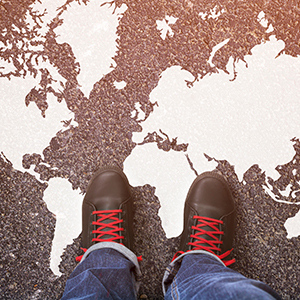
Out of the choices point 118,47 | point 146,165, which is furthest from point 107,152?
point 118,47

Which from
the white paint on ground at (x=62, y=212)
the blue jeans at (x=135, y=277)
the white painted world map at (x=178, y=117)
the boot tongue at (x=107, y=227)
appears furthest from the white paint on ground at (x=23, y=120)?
the blue jeans at (x=135, y=277)

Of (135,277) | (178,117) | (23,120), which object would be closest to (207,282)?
(135,277)

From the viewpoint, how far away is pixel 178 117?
81 cm

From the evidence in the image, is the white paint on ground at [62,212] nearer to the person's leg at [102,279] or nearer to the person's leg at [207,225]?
the person's leg at [102,279]

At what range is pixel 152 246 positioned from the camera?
2.73 feet

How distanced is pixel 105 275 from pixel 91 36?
751 mm

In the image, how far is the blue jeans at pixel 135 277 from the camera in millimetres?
528

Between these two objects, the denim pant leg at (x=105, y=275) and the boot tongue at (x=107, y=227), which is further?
the boot tongue at (x=107, y=227)

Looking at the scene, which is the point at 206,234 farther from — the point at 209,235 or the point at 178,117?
the point at 178,117

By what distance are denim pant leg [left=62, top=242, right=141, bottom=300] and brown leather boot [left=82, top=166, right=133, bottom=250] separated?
40mm

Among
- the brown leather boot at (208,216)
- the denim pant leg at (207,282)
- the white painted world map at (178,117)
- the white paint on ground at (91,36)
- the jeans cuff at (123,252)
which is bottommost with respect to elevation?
the denim pant leg at (207,282)

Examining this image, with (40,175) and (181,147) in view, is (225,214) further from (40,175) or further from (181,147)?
(40,175)

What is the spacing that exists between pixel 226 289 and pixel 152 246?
0.37 m

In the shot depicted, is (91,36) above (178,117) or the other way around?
above
